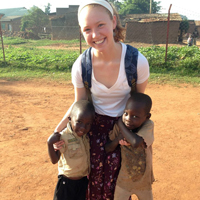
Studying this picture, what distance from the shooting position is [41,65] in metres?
9.56

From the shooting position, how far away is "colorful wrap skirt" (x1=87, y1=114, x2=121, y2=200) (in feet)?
5.82

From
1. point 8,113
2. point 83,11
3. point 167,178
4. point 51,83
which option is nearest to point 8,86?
point 51,83

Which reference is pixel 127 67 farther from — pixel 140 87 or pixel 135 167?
pixel 135 167

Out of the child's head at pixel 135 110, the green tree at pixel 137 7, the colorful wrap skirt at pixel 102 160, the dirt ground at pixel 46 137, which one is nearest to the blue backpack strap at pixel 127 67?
the child's head at pixel 135 110

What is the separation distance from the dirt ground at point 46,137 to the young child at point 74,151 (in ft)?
3.42

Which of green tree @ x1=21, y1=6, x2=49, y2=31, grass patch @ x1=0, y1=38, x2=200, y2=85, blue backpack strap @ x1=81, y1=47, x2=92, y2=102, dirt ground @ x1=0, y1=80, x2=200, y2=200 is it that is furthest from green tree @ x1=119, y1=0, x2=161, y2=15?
blue backpack strap @ x1=81, y1=47, x2=92, y2=102

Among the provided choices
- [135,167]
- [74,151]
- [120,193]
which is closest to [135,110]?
[135,167]

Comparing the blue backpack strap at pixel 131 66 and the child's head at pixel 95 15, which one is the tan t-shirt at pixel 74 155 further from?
the child's head at pixel 95 15

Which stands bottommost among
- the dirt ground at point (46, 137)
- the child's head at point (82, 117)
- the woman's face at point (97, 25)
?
the dirt ground at point (46, 137)

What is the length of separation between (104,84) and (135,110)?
302 millimetres

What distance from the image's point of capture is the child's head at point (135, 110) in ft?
5.34

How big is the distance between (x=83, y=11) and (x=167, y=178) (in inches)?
92.1

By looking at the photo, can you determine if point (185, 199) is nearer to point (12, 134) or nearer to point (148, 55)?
point (12, 134)

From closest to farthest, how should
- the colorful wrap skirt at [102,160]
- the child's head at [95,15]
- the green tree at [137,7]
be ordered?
the child's head at [95,15], the colorful wrap skirt at [102,160], the green tree at [137,7]
